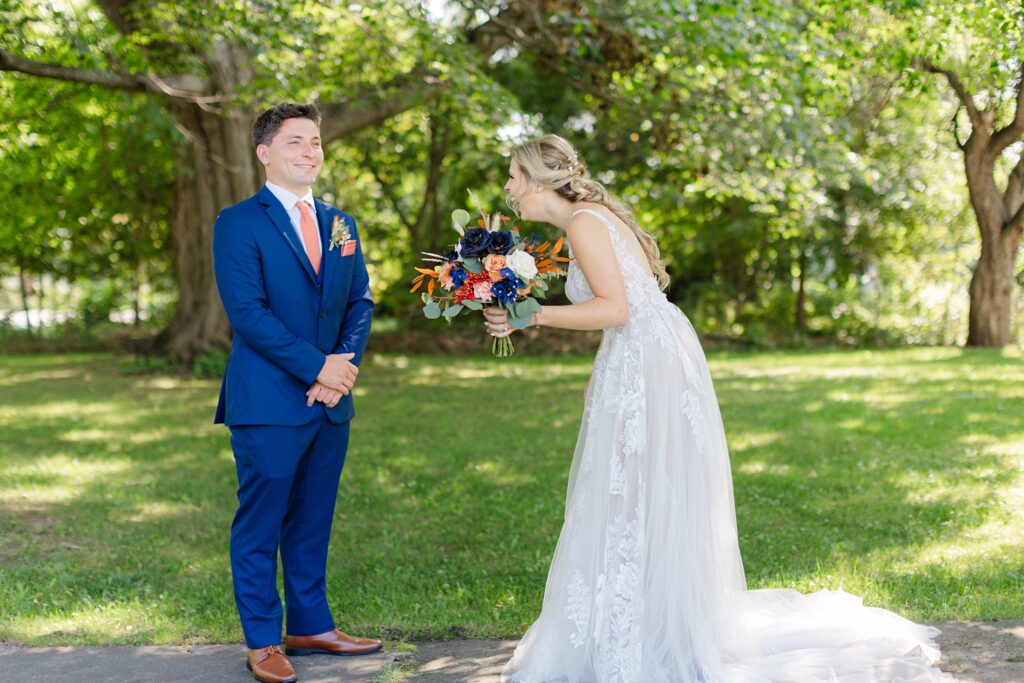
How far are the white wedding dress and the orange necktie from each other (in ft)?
3.75

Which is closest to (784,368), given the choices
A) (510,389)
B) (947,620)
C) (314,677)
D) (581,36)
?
(510,389)

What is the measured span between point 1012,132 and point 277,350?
1153 centimetres

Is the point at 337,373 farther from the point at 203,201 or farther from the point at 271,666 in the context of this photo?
the point at 203,201

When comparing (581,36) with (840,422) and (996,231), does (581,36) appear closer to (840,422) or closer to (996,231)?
(840,422)

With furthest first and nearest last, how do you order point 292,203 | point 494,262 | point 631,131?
point 631,131 → point 292,203 → point 494,262

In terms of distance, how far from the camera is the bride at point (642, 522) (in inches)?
157

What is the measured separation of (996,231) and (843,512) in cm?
1392

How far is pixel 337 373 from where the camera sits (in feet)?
13.9

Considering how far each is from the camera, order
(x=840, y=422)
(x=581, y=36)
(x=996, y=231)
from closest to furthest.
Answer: (x=840, y=422) → (x=581, y=36) → (x=996, y=231)

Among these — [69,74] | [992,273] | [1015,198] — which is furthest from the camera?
[992,273]

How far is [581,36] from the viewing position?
510 inches

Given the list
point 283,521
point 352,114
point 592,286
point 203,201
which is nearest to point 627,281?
point 592,286

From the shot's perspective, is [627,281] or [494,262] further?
[627,281]

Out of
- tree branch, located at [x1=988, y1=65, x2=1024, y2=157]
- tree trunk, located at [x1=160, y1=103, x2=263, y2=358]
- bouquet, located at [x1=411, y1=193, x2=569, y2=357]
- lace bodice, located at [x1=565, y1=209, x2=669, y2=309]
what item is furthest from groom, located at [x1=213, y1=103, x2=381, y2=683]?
tree trunk, located at [x1=160, y1=103, x2=263, y2=358]
